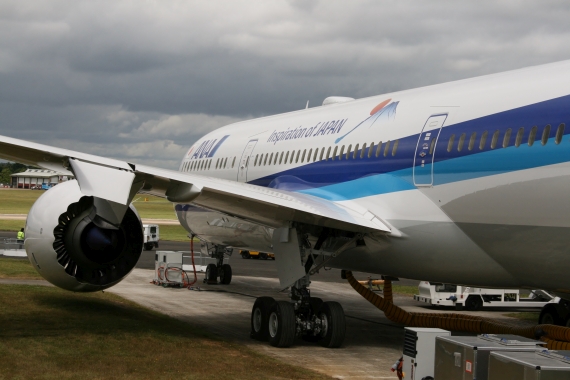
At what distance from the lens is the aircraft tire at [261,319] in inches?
572

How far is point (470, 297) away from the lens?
22.4 meters

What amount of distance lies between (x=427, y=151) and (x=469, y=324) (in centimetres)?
390

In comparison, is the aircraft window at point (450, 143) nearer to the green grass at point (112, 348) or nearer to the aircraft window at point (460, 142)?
the aircraft window at point (460, 142)

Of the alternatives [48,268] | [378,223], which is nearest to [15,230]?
[48,268]

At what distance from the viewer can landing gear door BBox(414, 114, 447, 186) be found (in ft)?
41.2

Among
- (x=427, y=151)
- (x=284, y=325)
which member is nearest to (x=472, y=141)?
(x=427, y=151)

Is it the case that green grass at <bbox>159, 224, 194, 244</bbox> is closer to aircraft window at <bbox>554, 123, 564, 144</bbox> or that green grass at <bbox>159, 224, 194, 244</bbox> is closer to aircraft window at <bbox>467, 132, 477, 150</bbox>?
aircraft window at <bbox>467, 132, 477, 150</bbox>

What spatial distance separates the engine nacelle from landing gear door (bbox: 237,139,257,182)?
4399 mm

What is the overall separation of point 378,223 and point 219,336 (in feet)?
12.9

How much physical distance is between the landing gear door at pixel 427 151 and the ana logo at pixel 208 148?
9.06 metres

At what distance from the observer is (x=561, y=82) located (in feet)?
35.8

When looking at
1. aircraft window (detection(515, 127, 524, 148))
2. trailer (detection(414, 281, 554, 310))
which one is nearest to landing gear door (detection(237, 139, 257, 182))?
trailer (detection(414, 281, 554, 310))

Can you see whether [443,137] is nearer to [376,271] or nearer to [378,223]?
[378,223]

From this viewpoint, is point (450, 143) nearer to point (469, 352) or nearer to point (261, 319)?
point (469, 352)
